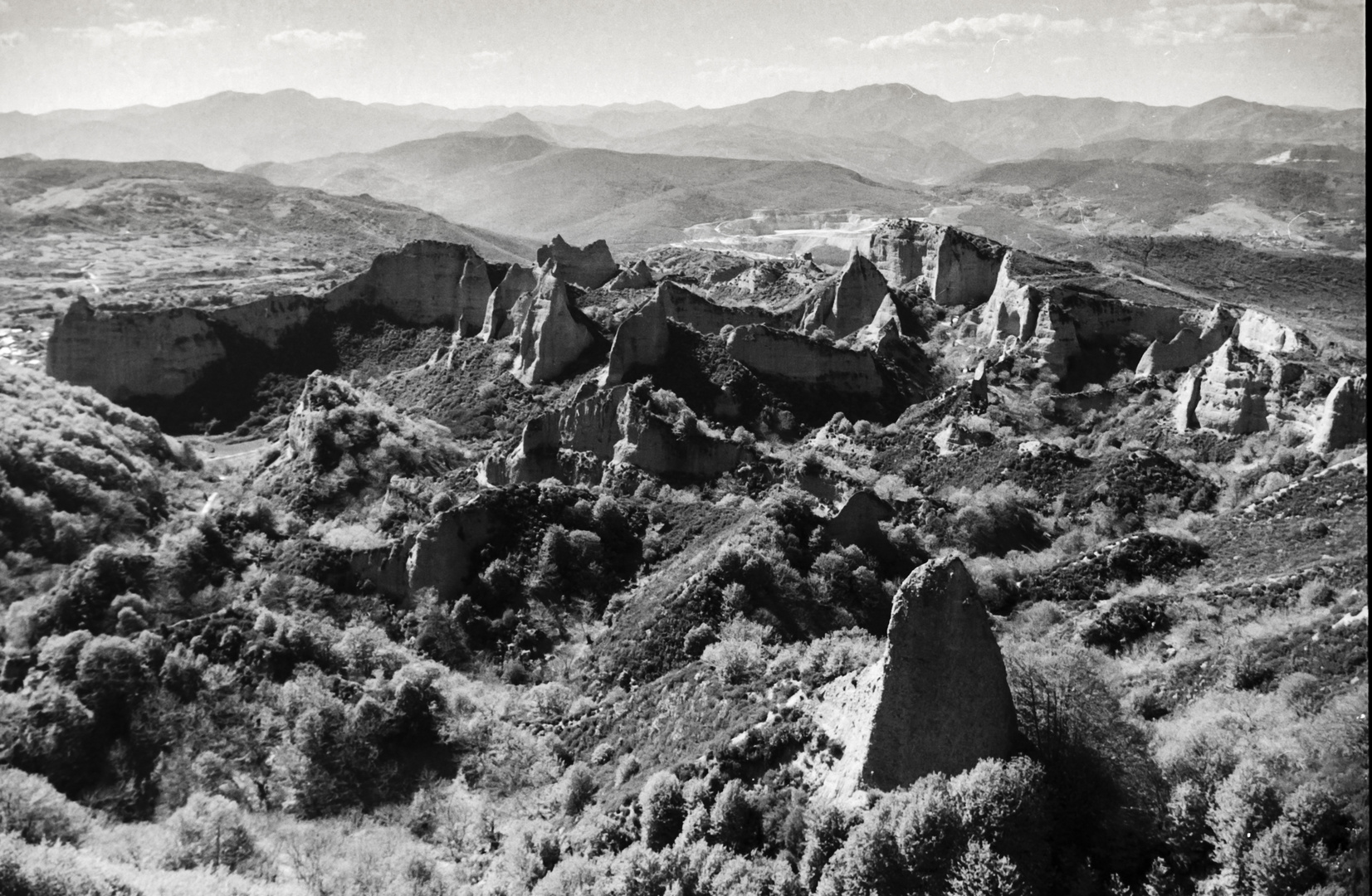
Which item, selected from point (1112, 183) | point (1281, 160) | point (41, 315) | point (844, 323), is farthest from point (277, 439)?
point (1281, 160)

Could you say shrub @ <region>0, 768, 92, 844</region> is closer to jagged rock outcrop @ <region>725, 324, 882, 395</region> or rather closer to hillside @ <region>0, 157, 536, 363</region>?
jagged rock outcrop @ <region>725, 324, 882, 395</region>

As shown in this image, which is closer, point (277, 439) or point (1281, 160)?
point (277, 439)

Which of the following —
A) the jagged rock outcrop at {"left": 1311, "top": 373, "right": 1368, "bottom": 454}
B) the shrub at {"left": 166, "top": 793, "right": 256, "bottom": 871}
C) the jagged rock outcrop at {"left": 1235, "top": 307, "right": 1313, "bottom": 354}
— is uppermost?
the jagged rock outcrop at {"left": 1235, "top": 307, "right": 1313, "bottom": 354}

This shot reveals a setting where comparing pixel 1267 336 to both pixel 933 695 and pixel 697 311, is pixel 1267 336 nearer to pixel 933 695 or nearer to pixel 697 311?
pixel 697 311

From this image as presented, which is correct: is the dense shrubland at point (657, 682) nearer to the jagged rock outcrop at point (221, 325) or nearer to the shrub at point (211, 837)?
the shrub at point (211, 837)

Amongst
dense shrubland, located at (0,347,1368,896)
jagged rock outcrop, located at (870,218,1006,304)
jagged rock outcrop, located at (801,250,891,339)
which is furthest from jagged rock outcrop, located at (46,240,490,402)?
jagged rock outcrop, located at (870,218,1006,304)

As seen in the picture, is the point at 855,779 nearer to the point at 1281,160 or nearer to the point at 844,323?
the point at 844,323

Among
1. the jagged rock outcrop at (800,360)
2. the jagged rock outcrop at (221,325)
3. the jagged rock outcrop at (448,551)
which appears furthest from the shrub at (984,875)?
the jagged rock outcrop at (221,325)
